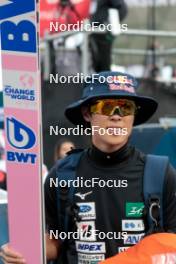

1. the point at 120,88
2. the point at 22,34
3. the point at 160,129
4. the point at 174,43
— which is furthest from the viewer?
the point at 174,43

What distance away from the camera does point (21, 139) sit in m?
1.95

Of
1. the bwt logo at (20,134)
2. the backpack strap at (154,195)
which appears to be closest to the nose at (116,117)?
the backpack strap at (154,195)

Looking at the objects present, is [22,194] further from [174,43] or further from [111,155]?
[174,43]

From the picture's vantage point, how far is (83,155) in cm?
219

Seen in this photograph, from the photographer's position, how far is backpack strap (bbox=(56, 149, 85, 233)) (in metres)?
2.09

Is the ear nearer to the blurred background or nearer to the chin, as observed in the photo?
the chin

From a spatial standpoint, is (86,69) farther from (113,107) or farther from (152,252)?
(152,252)

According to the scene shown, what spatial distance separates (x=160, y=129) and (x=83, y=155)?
2.63 metres

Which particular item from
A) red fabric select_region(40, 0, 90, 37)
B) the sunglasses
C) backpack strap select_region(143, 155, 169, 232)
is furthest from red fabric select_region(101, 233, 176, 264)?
red fabric select_region(40, 0, 90, 37)

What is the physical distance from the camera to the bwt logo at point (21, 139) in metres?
1.93

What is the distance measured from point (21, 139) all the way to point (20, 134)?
0.06ft

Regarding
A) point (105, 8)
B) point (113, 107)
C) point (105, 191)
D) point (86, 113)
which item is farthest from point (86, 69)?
point (105, 191)

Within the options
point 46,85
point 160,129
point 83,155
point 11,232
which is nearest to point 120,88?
point 83,155

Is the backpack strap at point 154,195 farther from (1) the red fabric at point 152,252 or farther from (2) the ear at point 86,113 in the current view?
(2) the ear at point 86,113
